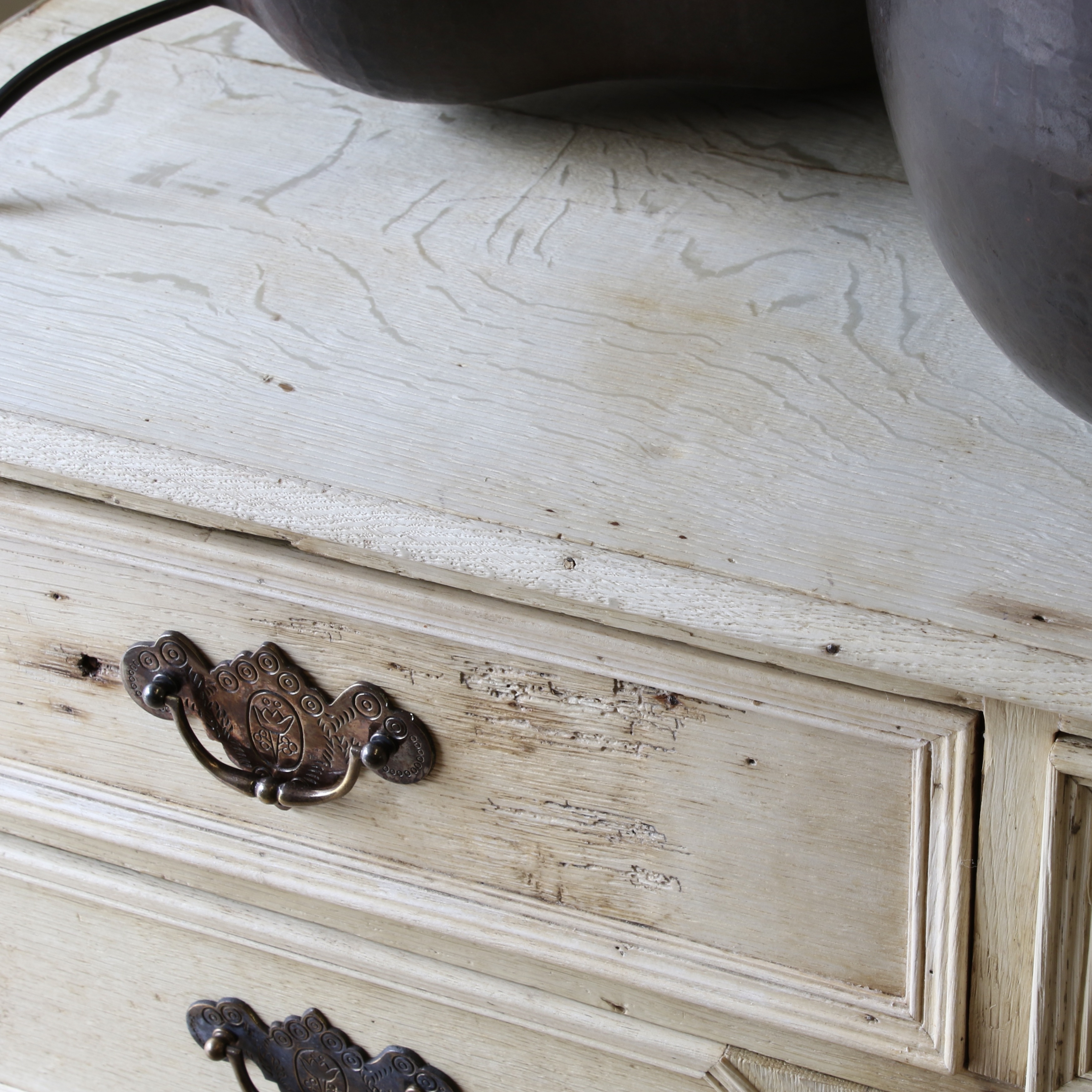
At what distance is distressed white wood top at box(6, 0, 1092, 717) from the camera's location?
0.32m

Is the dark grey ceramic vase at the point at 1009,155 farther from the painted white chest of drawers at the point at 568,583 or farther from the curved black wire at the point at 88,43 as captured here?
the curved black wire at the point at 88,43

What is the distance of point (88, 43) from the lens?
1.69 feet

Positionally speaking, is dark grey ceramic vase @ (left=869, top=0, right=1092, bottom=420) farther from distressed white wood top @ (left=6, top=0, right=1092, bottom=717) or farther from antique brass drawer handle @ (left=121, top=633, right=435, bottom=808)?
Answer: antique brass drawer handle @ (left=121, top=633, right=435, bottom=808)

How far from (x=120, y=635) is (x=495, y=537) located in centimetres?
18

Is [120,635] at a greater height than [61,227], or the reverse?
[61,227]

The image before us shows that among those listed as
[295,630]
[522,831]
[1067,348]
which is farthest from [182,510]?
[1067,348]

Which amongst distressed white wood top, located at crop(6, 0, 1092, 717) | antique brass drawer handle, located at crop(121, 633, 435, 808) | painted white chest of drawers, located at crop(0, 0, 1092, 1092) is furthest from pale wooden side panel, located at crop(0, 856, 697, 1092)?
distressed white wood top, located at crop(6, 0, 1092, 717)

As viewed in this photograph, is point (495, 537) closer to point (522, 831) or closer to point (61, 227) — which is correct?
point (522, 831)

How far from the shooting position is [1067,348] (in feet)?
0.96

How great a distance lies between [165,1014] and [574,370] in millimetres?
369

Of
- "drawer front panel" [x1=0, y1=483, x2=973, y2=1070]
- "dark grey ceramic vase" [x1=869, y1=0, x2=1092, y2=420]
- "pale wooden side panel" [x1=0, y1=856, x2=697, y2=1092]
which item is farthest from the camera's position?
"pale wooden side panel" [x1=0, y1=856, x2=697, y2=1092]

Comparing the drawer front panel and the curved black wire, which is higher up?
the curved black wire

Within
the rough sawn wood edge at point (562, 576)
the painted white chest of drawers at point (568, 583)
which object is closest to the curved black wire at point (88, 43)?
the painted white chest of drawers at point (568, 583)

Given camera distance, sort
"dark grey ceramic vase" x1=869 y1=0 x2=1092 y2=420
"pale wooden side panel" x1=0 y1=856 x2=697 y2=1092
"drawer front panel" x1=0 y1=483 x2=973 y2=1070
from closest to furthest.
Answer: "dark grey ceramic vase" x1=869 y1=0 x2=1092 y2=420
"drawer front panel" x1=0 y1=483 x2=973 y2=1070
"pale wooden side panel" x1=0 y1=856 x2=697 y2=1092
